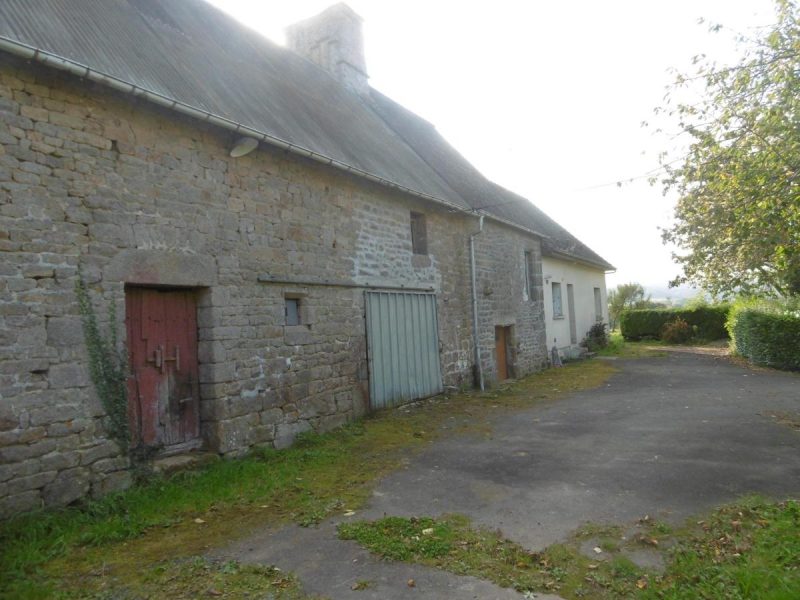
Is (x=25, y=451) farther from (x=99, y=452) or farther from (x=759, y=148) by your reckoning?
(x=759, y=148)

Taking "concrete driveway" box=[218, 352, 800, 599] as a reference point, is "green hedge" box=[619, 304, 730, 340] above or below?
above

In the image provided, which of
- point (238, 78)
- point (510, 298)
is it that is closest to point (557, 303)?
point (510, 298)

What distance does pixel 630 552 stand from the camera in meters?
3.60

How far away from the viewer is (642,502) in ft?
14.9

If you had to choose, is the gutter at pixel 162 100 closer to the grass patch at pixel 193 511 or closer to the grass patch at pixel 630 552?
the grass patch at pixel 193 511

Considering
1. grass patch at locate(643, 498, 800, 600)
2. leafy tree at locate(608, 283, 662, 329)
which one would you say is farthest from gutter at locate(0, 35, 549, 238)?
leafy tree at locate(608, 283, 662, 329)

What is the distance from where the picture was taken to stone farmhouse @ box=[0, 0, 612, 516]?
457 cm

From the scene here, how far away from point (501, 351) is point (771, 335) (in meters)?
7.63

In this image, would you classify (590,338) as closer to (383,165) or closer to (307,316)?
(383,165)

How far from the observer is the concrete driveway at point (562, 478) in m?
3.61

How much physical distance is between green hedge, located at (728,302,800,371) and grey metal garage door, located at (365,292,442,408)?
10.00 m

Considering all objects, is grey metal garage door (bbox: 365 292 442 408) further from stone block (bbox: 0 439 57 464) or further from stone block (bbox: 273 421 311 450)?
stone block (bbox: 0 439 57 464)

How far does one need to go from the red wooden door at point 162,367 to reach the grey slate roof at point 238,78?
2.26 meters

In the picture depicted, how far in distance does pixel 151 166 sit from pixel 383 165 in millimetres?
4576
